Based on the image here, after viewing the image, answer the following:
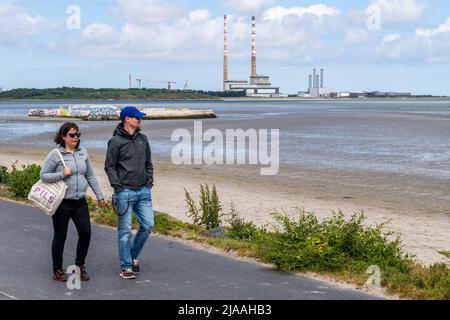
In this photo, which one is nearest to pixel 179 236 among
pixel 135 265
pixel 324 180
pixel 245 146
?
pixel 135 265

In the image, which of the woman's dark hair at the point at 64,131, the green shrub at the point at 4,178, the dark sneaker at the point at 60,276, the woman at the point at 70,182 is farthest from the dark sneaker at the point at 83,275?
the green shrub at the point at 4,178

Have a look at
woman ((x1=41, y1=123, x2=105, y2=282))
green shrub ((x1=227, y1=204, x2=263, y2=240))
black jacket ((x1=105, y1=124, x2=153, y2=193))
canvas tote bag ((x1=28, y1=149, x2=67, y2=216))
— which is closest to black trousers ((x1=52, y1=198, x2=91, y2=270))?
woman ((x1=41, y1=123, x2=105, y2=282))

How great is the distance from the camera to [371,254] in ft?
28.0

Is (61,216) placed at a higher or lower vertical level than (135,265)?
higher

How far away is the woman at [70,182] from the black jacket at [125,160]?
31cm

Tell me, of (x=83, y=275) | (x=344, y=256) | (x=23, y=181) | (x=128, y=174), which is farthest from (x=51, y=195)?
(x=23, y=181)

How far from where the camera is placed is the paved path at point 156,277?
23.3 ft

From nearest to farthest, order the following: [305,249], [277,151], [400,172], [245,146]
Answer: [305,249]
[400,172]
[277,151]
[245,146]

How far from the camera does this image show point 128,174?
7543mm

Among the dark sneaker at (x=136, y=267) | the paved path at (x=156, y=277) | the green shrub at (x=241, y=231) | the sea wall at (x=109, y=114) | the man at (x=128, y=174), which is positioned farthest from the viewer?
the sea wall at (x=109, y=114)

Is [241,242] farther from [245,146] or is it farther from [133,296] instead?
[245,146]

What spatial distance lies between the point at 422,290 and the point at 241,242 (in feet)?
10.1

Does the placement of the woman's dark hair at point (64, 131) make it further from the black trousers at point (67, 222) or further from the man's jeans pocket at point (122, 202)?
the man's jeans pocket at point (122, 202)

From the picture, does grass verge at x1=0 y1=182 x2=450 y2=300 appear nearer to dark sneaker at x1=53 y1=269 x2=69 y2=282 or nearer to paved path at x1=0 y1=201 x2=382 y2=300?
paved path at x1=0 y1=201 x2=382 y2=300
